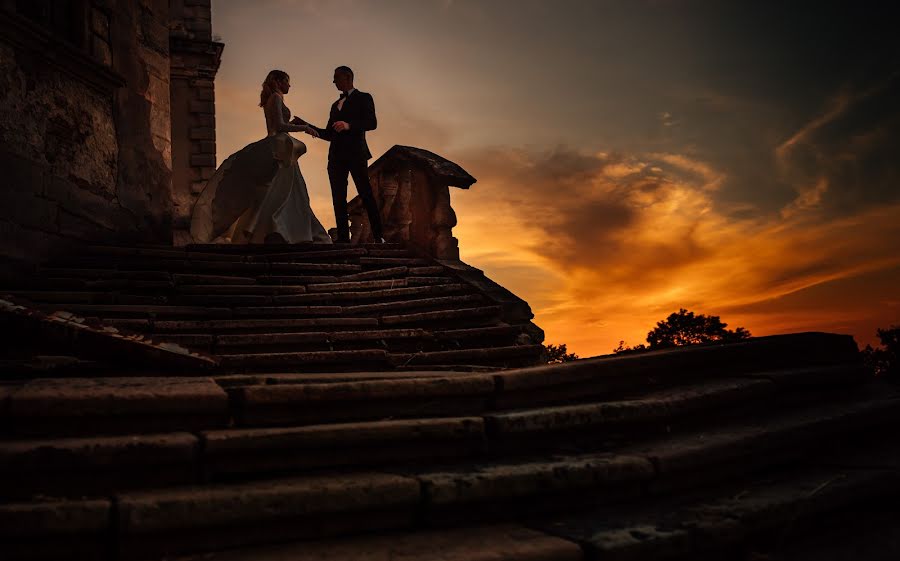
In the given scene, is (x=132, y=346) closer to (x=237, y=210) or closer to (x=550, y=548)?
(x=550, y=548)

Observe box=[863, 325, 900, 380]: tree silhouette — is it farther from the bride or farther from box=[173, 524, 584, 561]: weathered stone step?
box=[173, 524, 584, 561]: weathered stone step

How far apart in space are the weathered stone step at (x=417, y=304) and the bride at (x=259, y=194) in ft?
10.9

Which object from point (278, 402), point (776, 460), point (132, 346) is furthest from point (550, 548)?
point (132, 346)

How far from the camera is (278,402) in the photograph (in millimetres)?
2100

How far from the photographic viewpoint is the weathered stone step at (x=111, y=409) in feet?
6.03

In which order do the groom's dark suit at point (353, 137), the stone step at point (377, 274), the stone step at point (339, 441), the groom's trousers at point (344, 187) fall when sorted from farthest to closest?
the groom's dark suit at point (353, 137)
the groom's trousers at point (344, 187)
the stone step at point (377, 274)
the stone step at point (339, 441)

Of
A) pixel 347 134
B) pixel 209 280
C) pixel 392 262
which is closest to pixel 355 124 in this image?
pixel 347 134

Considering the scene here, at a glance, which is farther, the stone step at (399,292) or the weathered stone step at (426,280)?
the weathered stone step at (426,280)

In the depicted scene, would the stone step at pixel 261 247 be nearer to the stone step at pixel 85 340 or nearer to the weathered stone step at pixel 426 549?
the stone step at pixel 85 340

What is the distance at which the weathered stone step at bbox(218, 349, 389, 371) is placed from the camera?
422 centimetres

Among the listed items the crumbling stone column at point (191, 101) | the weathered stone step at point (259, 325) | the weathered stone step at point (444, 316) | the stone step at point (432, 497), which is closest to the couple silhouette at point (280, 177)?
the weathered stone step at point (444, 316)

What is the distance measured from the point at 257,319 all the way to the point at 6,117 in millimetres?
2924

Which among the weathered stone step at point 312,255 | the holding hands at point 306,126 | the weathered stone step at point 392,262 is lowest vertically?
the weathered stone step at point 392,262

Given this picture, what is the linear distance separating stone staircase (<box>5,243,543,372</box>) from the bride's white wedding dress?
1.99 m
